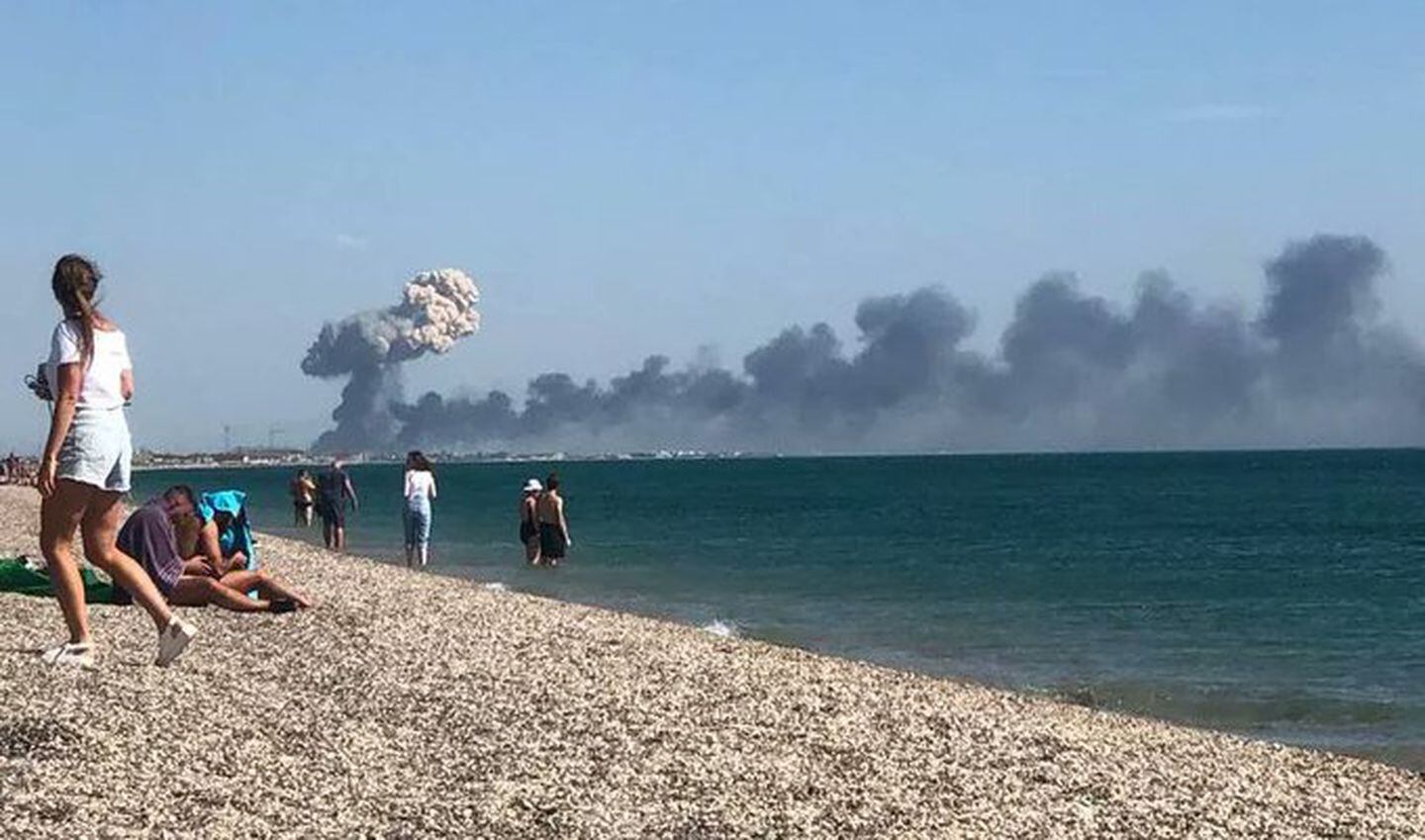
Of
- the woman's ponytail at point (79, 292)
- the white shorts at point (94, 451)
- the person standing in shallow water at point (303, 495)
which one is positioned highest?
the woman's ponytail at point (79, 292)

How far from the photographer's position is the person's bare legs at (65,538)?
30.7 ft

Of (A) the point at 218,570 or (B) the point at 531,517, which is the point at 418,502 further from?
(A) the point at 218,570

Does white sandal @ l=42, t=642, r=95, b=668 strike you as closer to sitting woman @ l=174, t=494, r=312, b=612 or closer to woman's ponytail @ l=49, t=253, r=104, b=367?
woman's ponytail @ l=49, t=253, r=104, b=367

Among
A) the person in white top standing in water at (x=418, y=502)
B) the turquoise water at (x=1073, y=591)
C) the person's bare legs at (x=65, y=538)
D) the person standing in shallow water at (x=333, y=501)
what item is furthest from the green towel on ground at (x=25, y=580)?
the person standing in shallow water at (x=333, y=501)

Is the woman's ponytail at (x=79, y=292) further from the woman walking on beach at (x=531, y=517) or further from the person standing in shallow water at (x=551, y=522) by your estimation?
the woman walking on beach at (x=531, y=517)

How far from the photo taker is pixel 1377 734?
57.3 ft

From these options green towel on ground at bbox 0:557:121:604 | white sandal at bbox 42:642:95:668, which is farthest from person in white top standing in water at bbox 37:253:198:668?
green towel on ground at bbox 0:557:121:604

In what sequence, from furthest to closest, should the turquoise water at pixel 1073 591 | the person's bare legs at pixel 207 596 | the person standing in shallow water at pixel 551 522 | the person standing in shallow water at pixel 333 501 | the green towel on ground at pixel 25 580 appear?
the person standing in shallow water at pixel 333 501 < the person standing in shallow water at pixel 551 522 < the turquoise water at pixel 1073 591 < the green towel on ground at pixel 25 580 < the person's bare legs at pixel 207 596

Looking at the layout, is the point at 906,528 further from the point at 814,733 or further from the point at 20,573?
the point at 814,733

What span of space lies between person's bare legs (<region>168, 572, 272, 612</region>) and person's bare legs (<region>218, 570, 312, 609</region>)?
0.47 feet

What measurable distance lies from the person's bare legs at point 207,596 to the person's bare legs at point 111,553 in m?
5.22

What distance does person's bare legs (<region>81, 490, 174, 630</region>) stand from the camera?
9.50m

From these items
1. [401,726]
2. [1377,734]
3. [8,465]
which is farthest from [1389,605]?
[8,465]

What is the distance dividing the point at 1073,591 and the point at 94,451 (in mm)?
30665
